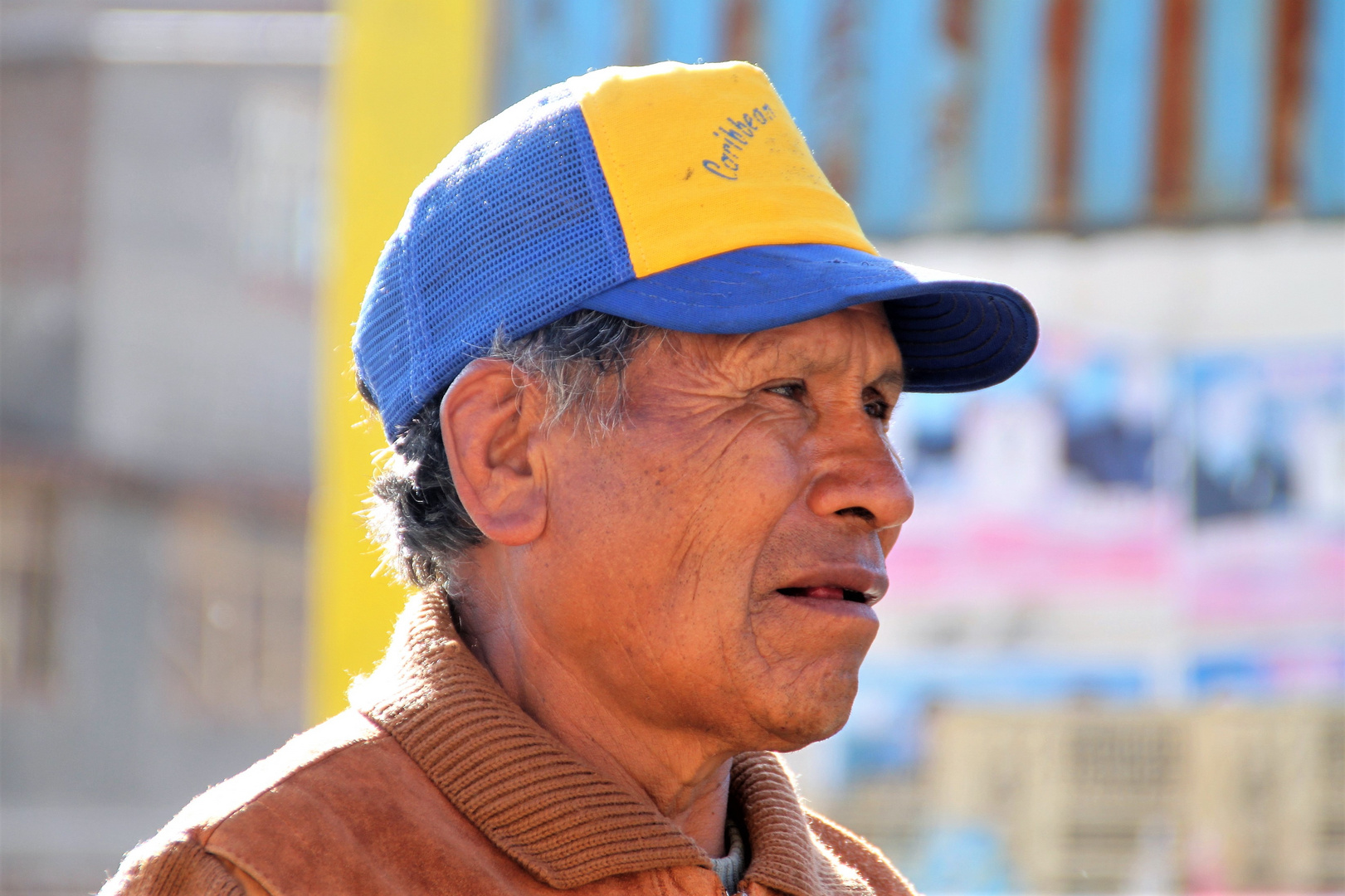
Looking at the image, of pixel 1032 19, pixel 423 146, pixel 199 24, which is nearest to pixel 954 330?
pixel 1032 19

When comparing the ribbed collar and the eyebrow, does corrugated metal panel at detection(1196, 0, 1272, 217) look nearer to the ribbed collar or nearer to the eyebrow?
the eyebrow

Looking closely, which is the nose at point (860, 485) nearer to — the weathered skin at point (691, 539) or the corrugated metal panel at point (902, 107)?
the weathered skin at point (691, 539)

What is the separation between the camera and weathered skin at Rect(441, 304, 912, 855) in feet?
5.42

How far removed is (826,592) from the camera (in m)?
1.68

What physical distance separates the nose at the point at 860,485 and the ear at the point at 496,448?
12.4 inches

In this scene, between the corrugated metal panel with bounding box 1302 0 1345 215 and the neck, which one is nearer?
the neck

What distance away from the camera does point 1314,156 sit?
414 cm

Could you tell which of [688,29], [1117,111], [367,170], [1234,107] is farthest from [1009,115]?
[367,170]

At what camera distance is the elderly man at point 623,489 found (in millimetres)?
1600

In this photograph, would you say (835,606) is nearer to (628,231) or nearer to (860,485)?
(860,485)

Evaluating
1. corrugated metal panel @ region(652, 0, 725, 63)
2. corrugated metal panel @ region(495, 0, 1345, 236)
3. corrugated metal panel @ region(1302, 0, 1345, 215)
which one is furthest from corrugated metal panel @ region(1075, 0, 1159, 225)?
corrugated metal panel @ region(652, 0, 725, 63)

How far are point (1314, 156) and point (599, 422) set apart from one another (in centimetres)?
314

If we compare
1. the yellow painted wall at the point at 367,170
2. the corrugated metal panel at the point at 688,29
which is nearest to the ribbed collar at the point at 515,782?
the yellow painted wall at the point at 367,170

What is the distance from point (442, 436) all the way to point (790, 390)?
1.32 feet
